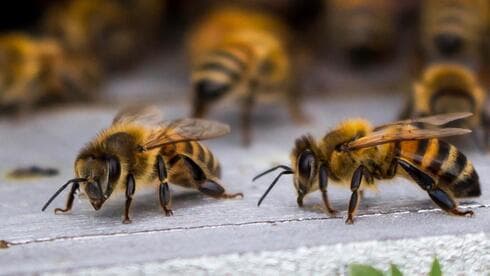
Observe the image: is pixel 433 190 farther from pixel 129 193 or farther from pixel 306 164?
pixel 129 193

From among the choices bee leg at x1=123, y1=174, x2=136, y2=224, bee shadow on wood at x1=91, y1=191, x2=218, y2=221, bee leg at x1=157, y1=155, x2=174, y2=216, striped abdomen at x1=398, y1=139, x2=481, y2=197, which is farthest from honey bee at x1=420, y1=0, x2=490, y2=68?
bee leg at x1=123, y1=174, x2=136, y2=224

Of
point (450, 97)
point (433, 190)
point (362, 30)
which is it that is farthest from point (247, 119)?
point (362, 30)

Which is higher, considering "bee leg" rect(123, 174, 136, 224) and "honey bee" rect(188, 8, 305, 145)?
"honey bee" rect(188, 8, 305, 145)

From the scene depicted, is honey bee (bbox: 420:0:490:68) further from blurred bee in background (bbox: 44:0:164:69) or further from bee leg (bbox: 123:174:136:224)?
bee leg (bbox: 123:174:136:224)

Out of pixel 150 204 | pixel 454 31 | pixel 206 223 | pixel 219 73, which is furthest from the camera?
pixel 454 31

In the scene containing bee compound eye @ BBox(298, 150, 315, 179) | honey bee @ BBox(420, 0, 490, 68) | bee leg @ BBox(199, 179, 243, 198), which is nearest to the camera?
bee compound eye @ BBox(298, 150, 315, 179)

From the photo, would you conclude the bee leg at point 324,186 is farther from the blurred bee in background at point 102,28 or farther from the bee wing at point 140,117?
the blurred bee in background at point 102,28
